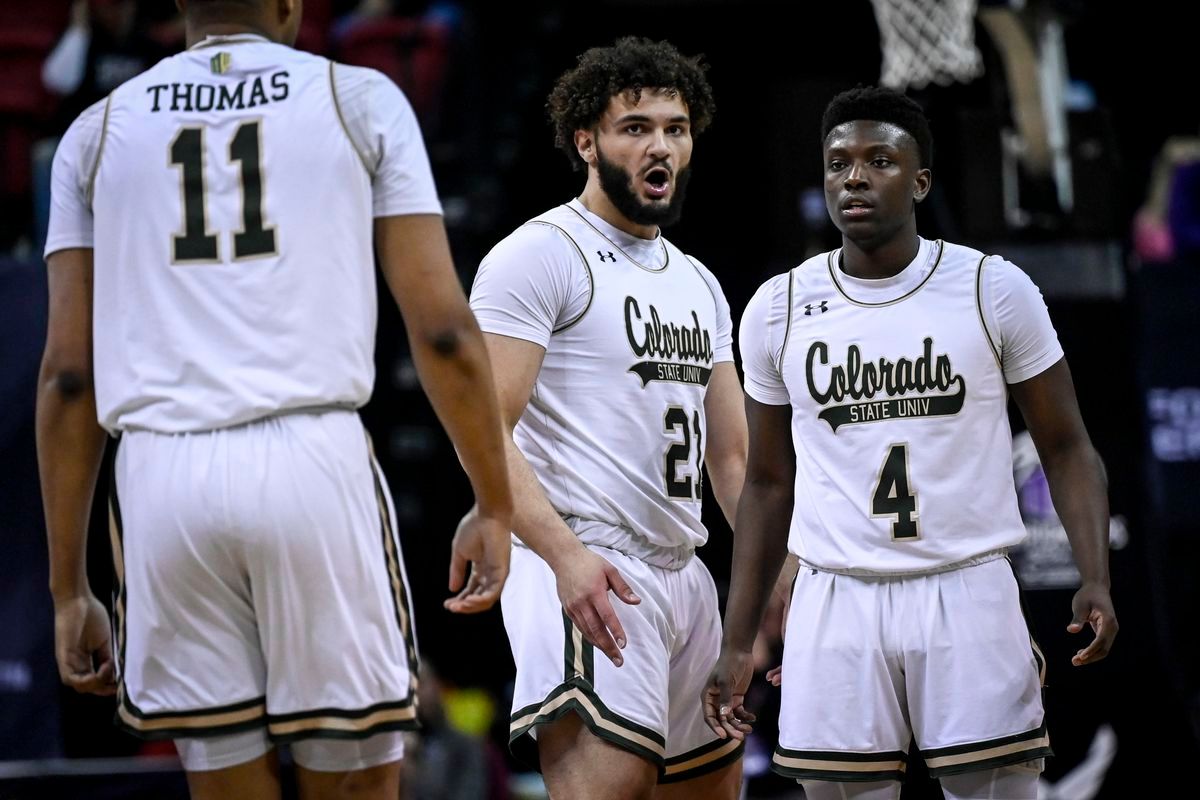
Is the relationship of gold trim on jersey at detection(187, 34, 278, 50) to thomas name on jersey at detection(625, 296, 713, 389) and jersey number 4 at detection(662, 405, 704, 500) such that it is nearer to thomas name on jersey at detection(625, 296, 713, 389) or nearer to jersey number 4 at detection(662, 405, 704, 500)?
thomas name on jersey at detection(625, 296, 713, 389)

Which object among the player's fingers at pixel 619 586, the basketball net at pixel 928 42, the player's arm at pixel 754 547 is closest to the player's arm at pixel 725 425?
the player's arm at pixel 754 547

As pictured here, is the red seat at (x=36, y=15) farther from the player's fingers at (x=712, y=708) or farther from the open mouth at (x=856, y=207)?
the player's fingers at (x=712, y=708)

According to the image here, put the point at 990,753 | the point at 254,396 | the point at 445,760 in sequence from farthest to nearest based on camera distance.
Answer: the point at 445,760 < the point at 990,753 < the point at 254,396

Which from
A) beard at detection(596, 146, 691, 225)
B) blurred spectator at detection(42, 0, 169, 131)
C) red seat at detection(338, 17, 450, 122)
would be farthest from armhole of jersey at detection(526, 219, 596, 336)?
red seat at detection(338, 17, 450, 122)

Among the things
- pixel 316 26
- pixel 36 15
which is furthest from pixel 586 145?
pixel 36 15

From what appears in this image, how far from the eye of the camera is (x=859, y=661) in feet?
13.9

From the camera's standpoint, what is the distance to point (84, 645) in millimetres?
3650

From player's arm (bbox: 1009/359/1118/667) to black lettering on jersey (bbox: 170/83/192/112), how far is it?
2266 millimetres

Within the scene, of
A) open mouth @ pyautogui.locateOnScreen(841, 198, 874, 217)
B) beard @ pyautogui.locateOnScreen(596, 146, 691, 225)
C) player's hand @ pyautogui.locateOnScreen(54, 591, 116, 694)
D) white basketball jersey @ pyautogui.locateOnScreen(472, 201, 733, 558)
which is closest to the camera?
player's hand @ pyautogui.locateOnScreen(54, 591, 116, 694)

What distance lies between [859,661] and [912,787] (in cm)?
392

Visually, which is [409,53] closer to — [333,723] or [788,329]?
[788,329]

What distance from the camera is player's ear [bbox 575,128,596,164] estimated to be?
200 inches

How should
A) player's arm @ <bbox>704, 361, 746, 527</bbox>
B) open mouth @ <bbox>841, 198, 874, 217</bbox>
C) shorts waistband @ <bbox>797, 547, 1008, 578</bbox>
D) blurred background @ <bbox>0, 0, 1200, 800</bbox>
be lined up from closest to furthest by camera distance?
shorts waistband @ <bbox>797, 547, 1008, 578</bbox>
open mouth @ <bbox>841, 198, 874, 217</bbox>
player's arm @ <bbox>704, 361, 746, 527</bbox>
blurred background @ <bbox>0, 0, 1200, 800</bbox>

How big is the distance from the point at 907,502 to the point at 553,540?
3.10ft
